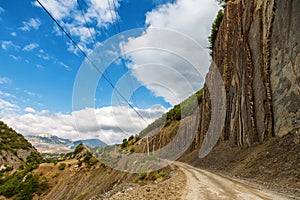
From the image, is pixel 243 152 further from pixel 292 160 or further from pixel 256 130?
pixel 292 160

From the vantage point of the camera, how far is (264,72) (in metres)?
22.5

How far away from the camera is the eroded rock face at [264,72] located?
1776cm

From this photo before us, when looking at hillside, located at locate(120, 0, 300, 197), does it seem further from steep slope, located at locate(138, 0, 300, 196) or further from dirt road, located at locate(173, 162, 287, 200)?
dirt road, located at locate(173, 162, 287, 200)

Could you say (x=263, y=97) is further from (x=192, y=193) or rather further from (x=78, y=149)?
(x=78, y=149)

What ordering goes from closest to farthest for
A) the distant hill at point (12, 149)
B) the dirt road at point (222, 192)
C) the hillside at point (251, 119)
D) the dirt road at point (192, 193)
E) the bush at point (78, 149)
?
the dirt road at point (192, 193) < the dirt road at point (222, 192) < the hillside at point (251, 119) < the bush at point (78, 149) < the distant hill at point (12, 149)

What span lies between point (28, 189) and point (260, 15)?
216 feet

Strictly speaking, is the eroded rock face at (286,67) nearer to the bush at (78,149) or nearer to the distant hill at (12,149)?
the bush at (78,149)

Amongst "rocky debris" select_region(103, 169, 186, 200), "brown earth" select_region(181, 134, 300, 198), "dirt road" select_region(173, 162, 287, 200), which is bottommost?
Result: "rocky debris" select_region(103, 169, 186, 200)

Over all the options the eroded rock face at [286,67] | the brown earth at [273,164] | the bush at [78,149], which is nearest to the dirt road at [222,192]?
the brown earth at [273,164]

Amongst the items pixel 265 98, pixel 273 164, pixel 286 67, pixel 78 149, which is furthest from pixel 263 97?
pixel 78 149

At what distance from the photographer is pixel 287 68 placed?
18.6 m

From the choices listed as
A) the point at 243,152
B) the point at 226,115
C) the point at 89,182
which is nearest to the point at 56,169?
the point at 89,182

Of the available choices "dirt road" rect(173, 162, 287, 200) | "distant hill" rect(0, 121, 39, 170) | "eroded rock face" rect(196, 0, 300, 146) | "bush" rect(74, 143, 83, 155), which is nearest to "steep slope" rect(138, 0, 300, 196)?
"eroded rock face" rect(196, 0, 300, 146)

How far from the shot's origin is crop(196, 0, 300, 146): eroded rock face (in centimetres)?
1776
